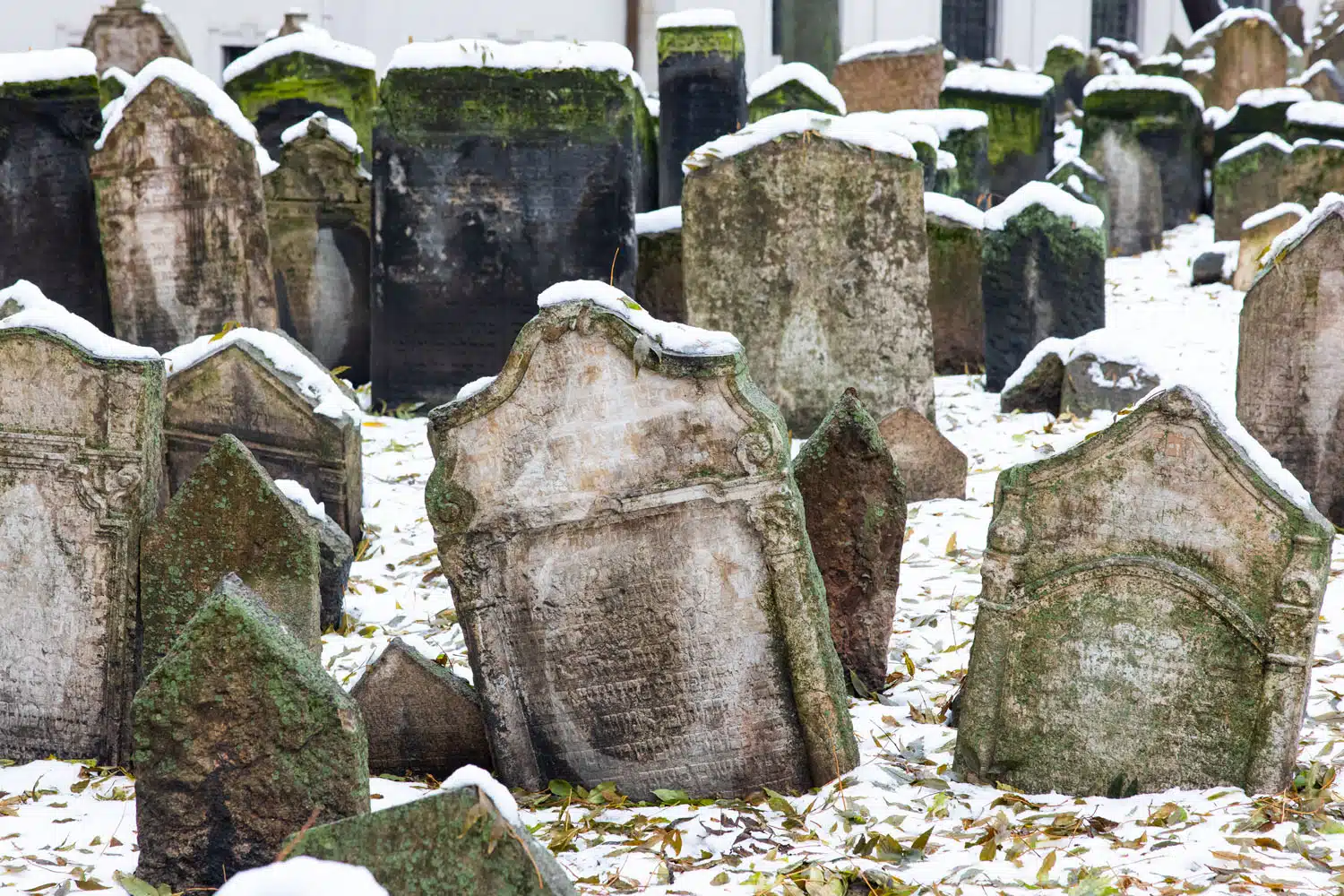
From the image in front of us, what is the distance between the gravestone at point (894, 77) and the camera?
19.0 metres

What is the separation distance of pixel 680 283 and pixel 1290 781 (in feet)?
19.3

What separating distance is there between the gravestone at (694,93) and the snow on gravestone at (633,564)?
32.1 ft

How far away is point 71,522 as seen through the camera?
4488 mm

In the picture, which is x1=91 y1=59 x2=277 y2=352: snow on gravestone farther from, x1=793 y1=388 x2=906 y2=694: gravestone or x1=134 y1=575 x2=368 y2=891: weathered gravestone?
x1=134 y1=575 x2=368 y2=891: weathered gravestone

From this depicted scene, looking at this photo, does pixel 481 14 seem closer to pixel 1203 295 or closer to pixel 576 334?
pixel 1203 295

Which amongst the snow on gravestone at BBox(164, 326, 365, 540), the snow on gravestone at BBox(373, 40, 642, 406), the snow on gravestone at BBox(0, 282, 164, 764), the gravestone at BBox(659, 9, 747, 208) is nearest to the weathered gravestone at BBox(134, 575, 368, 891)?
the snow on gravestone at BBox(0, 282, 164, 764)

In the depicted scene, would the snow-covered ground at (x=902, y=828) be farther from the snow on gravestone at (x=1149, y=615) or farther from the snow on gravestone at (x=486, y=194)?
the snow on gravestone at (x=486, y=194)

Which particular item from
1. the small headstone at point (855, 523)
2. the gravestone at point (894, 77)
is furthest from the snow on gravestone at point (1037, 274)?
the gravestone at point (894, 77)

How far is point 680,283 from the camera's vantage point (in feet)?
30.6

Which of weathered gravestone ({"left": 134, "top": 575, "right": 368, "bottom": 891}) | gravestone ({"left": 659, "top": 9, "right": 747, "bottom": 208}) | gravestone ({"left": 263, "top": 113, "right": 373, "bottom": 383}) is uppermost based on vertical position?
gravestone ({"left": 659, "top": 9, "right": 747, "bottom": 208})

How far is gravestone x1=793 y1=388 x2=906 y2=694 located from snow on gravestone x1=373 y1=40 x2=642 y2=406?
406 centimetres

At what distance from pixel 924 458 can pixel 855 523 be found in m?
2.13

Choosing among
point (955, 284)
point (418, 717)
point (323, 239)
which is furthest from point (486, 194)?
point (418, 717)

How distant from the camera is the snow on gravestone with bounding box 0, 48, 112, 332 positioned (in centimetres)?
867
